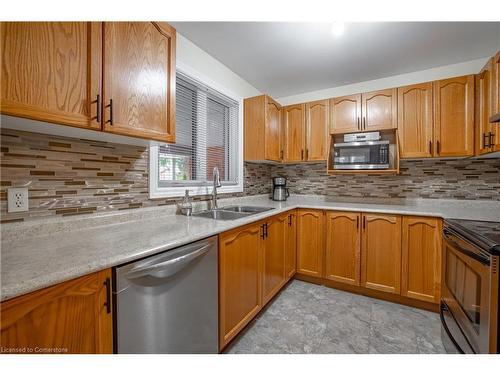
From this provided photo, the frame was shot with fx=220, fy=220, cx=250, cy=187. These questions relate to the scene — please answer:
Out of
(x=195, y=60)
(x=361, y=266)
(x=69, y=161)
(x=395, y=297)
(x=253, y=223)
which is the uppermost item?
(x=195, y=60)

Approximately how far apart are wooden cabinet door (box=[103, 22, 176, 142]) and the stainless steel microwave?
1.91 metres

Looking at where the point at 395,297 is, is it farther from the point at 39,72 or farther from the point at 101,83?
the point at 39,72

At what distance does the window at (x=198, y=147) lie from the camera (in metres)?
1.81

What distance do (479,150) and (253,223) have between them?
83.7 inches

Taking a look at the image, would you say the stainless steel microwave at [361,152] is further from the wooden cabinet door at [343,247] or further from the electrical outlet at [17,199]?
→ the electrical outlet at [17,199]

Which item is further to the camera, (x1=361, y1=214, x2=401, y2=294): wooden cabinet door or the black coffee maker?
the black coffee maker

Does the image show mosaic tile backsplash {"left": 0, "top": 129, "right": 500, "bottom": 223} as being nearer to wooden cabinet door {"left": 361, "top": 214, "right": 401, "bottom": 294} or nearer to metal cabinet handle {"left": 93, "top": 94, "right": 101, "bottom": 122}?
metal cabinet handle {"left": 93, "top": 94, "right": 101, "bottom": 122}

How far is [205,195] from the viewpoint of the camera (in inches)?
84.8

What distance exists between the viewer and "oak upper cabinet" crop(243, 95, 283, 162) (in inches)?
99.9

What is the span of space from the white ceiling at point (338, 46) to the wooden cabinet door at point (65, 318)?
6.19 feet

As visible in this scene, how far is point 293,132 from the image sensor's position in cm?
286

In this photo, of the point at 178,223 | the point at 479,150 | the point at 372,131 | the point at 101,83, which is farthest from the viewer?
the point at 372,131

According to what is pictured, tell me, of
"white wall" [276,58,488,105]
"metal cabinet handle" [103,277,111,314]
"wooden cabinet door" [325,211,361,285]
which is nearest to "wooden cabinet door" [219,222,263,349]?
"metal cabinet handle" [103,277,111,314]
